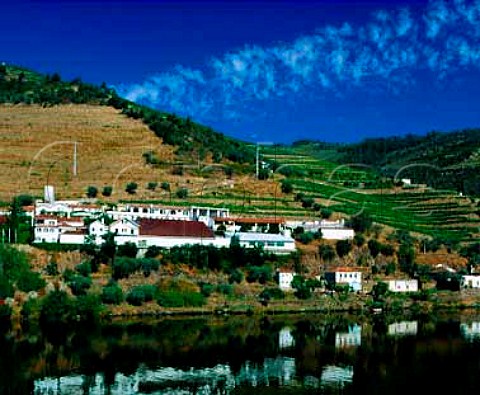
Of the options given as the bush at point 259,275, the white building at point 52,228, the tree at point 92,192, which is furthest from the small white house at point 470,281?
the tree at point 92,192

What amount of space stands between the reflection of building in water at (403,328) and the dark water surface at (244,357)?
0.20 feet

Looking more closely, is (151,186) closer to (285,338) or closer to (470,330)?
(285,338)

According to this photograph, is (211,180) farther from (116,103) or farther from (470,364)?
(470,364)

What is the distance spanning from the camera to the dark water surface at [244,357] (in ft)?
101

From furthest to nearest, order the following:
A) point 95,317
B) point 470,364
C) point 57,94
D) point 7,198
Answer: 1. point 57,94
2. point 7,198
3. point 95,317
4. point 470,364

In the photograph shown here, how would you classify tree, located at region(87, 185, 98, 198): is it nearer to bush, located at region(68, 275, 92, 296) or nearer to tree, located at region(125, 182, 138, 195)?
tree, located at region(125, 182, 138, 195)

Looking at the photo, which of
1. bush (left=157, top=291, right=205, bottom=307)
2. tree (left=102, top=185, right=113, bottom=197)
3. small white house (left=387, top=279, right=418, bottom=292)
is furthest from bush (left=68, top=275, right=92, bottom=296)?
tree (left=102, top=185, right=113, bottom=197)

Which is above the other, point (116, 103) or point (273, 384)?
point (116, 103)

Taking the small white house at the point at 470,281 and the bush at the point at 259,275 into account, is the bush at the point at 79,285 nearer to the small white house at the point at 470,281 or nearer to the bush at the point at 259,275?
the bush at the point at 259,275

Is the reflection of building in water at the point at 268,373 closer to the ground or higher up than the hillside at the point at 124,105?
closer to the ground

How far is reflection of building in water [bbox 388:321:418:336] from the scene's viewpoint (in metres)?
44.9

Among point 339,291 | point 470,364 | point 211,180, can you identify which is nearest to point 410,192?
point 211,180

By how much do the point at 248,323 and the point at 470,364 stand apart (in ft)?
46.1

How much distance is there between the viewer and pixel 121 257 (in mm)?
51844
